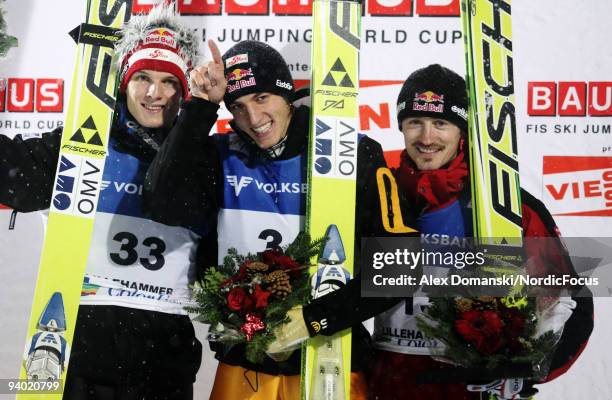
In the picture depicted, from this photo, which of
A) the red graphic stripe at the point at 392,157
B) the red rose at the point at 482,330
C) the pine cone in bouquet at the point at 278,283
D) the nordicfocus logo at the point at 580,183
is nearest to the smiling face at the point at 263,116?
the red graphic stripe at the point at 392,157

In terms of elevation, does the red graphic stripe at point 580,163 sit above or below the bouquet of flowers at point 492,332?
above

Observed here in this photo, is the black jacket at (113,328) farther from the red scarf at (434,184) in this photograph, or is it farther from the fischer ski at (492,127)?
the fischer ski at (492,127)

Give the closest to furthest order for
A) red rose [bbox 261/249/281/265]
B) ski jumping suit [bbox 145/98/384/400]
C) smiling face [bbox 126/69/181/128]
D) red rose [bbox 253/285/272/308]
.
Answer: red rose [bbox 253/285/272/308] < red rose [bbox 261/249/281/265] < ski jumping suit [bbox 145/98/384/400] < smiling face [bbox 126/69/181/128]

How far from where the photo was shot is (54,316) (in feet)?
10.2

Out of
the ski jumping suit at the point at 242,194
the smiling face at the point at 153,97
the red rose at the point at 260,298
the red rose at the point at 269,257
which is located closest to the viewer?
the red rose at the point at 260,298

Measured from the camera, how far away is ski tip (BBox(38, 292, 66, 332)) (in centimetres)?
312

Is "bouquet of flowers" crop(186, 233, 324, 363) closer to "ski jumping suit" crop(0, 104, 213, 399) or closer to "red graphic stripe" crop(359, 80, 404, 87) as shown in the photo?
"ski jumping suit" crop(0, 104, 213, 399)

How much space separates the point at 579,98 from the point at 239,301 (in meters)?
1.74

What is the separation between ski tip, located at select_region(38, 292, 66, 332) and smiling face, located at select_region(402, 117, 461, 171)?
1623 mm

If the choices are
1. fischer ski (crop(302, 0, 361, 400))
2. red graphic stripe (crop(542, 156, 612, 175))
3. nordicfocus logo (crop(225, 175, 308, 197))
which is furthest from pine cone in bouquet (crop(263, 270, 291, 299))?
red graphic stripe (crop(542, 156, 612, 175))

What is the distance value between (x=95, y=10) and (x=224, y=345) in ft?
5.01

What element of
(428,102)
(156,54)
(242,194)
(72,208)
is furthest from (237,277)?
(428,102)

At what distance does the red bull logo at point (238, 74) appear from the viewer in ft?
10.3

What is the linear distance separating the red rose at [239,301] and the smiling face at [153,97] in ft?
2.77
